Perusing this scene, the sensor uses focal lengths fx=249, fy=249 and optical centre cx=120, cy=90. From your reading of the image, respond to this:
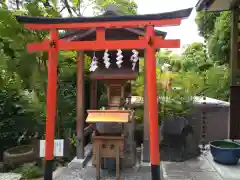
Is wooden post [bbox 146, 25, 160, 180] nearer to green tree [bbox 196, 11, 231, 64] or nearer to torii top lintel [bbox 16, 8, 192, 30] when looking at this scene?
torii top lintel [bbox 16, 8, 192, 30]

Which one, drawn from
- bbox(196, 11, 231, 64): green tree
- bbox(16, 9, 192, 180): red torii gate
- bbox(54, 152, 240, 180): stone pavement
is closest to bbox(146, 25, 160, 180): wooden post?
bbox(16, 9, 192, 180): red torii gate

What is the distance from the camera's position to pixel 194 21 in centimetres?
1795

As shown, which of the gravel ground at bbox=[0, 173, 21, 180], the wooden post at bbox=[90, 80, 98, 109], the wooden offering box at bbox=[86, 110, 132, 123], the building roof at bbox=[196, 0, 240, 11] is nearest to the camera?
the wooden offering box at bbox=[86, 110, 132, 123]

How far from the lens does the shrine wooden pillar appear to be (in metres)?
7.17

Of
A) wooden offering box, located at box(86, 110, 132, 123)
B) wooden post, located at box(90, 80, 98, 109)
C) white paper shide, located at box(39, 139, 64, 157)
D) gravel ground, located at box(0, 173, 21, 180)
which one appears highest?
wooden post, located at box(90, 80, 98, 109)

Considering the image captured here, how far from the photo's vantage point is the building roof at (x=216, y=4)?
7102 millimetres

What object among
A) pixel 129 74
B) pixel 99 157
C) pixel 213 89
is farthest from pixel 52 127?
pixel 213 89

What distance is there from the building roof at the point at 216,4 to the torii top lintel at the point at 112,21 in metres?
2.86

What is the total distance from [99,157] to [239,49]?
514cm

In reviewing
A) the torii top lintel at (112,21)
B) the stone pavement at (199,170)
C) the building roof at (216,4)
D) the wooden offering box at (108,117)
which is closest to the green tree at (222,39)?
the building roof at (216,4)

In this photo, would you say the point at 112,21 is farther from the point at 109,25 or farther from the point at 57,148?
the point at 57,148

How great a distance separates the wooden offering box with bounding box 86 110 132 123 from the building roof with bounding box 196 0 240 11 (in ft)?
13.5

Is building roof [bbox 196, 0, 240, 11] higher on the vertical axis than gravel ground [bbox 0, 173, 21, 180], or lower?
higher

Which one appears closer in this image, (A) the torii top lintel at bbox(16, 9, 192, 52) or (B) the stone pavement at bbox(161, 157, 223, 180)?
(A) the torii top lintel at bbox(16, 9, 192, 52)
